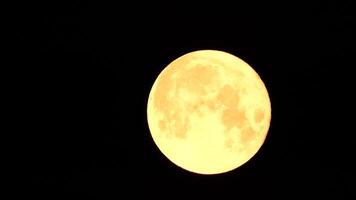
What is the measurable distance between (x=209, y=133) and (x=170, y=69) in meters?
1.00

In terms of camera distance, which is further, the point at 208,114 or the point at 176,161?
the point at 176,161

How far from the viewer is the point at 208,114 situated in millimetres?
6188

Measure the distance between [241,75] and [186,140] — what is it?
1.04 m

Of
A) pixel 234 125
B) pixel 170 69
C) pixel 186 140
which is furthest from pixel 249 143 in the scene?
pixel 170 69

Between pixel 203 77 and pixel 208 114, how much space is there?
0.45 metres

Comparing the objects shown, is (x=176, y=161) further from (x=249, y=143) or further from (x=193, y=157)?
(x=249, y=143)

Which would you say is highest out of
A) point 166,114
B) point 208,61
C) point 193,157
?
point 208,61

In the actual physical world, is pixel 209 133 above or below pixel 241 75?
below

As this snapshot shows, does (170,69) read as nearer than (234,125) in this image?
No

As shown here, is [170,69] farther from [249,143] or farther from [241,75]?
[249,143]

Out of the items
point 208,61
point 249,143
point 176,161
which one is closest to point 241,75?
point 208,61

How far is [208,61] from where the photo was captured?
21.1 feet

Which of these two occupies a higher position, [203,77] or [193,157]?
[203,77]

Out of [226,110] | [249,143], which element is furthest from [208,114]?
[249,143]
